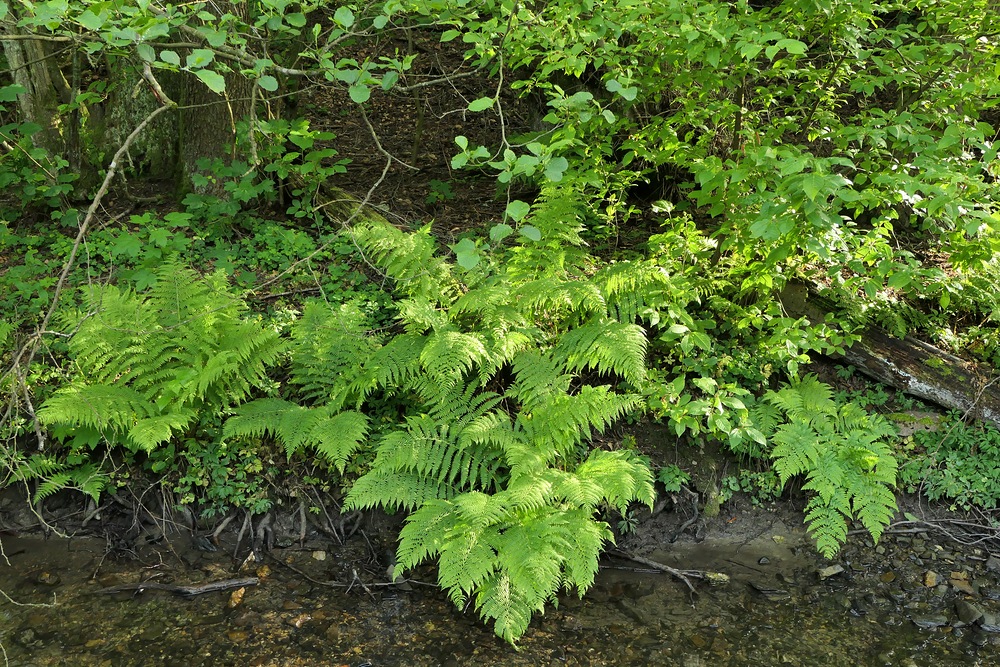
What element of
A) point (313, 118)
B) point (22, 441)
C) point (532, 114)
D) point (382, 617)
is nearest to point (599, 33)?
point (532, 114)

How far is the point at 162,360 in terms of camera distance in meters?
4.42

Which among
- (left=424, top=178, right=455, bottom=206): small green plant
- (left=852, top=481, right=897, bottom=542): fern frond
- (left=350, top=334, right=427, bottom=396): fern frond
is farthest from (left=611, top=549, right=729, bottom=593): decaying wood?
(left=424, top=178, right=455, bottom=206): small green plant

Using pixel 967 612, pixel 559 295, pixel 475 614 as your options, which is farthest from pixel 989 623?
pixel 559 295

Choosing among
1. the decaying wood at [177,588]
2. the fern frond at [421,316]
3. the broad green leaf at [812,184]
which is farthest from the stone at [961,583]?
the decaying wood at [177,588]

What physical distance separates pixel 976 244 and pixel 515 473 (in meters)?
2.89

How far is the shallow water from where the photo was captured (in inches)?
143

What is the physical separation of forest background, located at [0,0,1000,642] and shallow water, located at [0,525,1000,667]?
26 cm

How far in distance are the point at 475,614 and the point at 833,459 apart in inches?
93.4

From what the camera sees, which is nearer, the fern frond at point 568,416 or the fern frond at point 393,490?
the fern frond at point 393,490

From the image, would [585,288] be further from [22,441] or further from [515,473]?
[22,441]

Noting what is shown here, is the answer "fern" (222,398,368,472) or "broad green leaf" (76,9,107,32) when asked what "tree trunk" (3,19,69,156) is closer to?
"fern" (222,398,368,472)

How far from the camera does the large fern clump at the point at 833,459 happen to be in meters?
4.40

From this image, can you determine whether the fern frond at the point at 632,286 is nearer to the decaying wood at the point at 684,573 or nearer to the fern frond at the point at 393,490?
the decaying wood at the point at 684,573

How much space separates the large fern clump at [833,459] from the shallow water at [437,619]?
335mm
